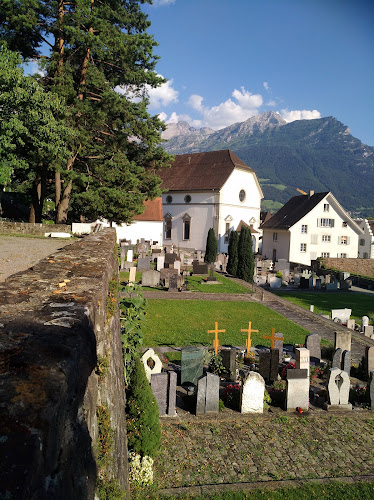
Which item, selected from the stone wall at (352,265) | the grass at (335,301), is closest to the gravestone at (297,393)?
the grass at (335,301)

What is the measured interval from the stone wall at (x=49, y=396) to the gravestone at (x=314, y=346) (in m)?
9.68

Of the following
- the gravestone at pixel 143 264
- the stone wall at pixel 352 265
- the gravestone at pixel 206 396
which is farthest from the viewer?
the stone wall at pixel 352 265

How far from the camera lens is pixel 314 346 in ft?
39.9

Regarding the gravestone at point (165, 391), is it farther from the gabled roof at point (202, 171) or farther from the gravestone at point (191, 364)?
the gabled roof at point (202, 171)

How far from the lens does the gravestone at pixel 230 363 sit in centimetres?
1029

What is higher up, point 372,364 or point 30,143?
point 30,143

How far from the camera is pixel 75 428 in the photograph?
6.45 ft

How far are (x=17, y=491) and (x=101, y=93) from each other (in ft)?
83.7

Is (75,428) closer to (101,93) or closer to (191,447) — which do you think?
(191,447)

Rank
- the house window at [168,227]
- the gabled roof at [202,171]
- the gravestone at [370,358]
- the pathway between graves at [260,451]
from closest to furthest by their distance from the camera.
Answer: the pathway between graves at [260,451], the gravestone at [370,358], the gabled roof at [202,171], the house window at [168,227]

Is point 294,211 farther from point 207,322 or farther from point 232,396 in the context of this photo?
point 232,396

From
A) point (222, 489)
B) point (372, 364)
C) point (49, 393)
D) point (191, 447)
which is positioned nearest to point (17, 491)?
point (49, 393)

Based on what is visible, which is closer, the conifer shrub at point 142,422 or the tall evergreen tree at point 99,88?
the conifer shrub at point 142,422

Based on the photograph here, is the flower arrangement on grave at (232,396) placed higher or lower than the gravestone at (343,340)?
lower
